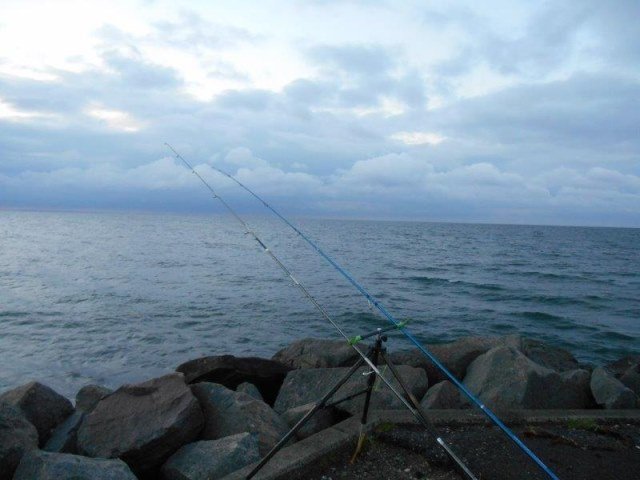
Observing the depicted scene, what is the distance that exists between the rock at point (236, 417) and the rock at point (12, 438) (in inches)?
64.3

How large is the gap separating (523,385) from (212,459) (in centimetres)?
393

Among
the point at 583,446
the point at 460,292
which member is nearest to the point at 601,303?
the point at 460,292

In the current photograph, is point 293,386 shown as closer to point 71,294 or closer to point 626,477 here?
point 626,477

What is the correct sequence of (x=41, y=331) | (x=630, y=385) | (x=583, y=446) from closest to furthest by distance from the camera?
(x=583, y=446), (x=630, y=385), (x=41, y=331)

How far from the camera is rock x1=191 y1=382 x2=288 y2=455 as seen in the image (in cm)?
490

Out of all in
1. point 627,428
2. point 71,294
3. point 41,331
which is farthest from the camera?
point 71,294

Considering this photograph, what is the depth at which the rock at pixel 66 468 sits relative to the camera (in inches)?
138

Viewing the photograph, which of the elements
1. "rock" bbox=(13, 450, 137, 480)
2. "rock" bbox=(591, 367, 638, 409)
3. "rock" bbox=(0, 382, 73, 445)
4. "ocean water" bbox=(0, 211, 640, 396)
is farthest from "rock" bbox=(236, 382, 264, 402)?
"rock" bbox=(591, 367, 638, 409)

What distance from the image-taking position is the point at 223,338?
13000mm

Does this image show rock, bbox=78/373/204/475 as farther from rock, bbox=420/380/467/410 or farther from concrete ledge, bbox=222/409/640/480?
rock, bbox=420/380/467/410

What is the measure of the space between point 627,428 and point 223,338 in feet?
32.1

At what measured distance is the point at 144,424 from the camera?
4.82 metres

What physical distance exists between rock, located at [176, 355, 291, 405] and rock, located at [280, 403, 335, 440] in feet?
7.15

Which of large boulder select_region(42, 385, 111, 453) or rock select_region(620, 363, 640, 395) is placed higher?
rock select_region(620, 363, 640, 395)
